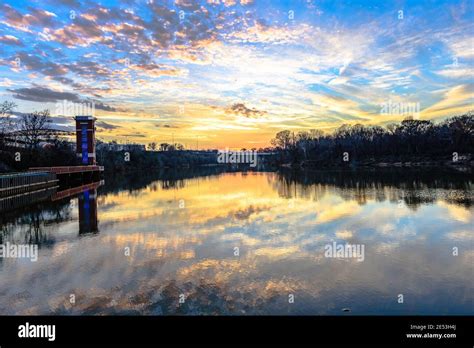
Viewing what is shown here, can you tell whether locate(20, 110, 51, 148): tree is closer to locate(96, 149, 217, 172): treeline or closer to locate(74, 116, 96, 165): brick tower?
locate(74, 116, 96, 165): brick tower

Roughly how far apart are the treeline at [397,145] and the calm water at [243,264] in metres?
84.8

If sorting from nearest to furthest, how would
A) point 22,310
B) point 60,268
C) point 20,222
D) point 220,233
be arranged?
point 22,310 < point 60,268 < point 220,233 < point 20,222

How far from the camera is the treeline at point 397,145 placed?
96850 millimetres

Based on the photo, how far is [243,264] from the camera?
11.8 m

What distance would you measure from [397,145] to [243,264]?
108249 mm

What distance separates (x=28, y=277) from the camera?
10.7m

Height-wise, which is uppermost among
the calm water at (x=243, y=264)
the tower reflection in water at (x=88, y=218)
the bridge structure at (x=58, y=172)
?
the bridge structure at (x=58, y=172)

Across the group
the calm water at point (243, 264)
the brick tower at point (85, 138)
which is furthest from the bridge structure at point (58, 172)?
the calm water at point (243, 264)

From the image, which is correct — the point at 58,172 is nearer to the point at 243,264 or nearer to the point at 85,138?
the point at 85,138

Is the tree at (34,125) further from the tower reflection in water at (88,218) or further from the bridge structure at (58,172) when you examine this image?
the tower reflection in water at (88,218)

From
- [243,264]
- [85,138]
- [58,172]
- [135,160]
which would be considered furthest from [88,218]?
[135,160]
